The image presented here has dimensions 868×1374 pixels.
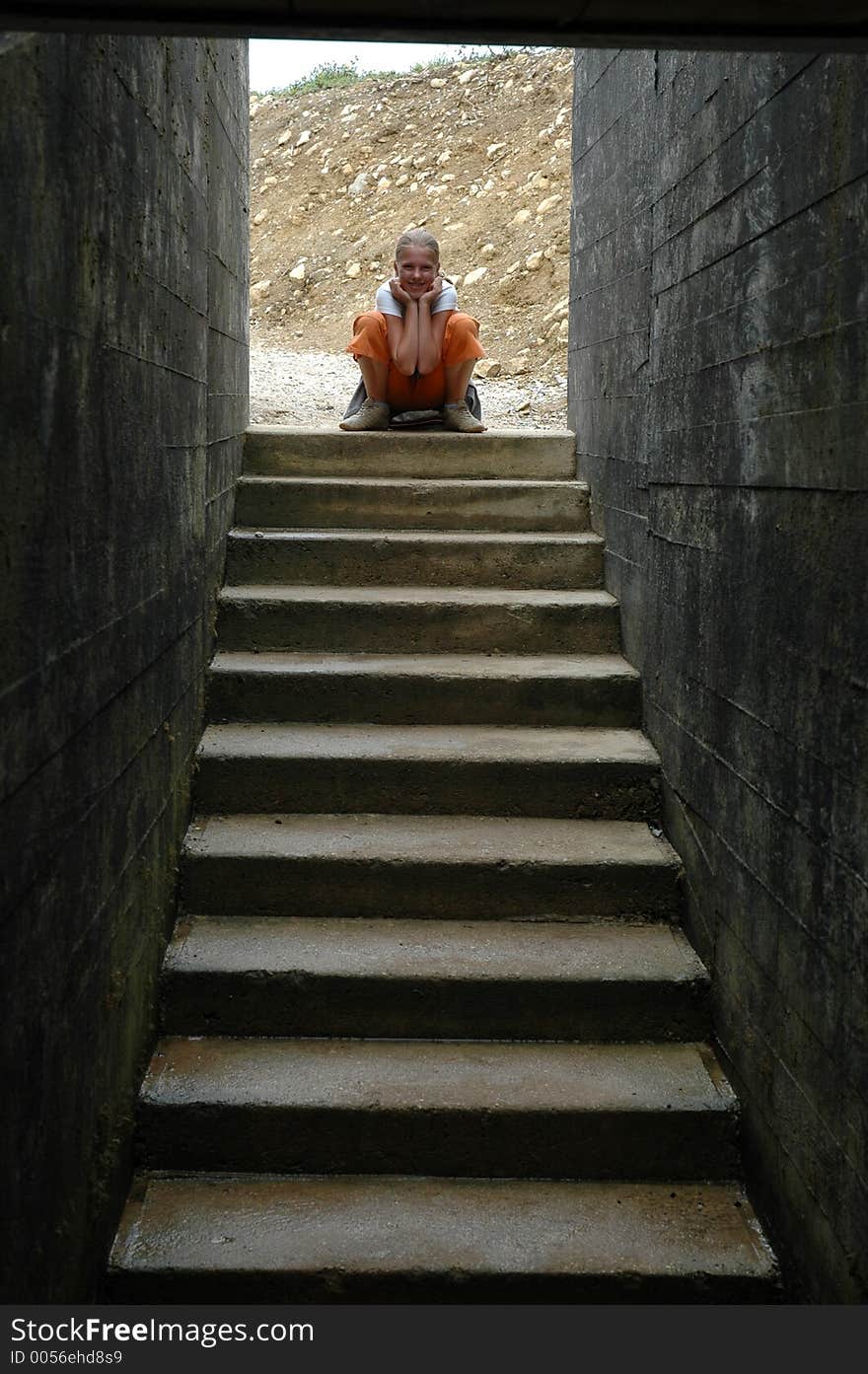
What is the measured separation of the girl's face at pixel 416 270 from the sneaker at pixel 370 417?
1.79ft

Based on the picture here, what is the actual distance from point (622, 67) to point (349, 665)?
2.49 meters

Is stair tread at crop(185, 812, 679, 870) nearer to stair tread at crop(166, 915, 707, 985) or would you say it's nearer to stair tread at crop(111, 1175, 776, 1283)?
stair tread at crop(166, 915, 707, 985)

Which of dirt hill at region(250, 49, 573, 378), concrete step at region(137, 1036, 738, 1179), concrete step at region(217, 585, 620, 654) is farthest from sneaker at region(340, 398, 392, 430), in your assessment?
dirt hill at region(250, 49, 573, 378)

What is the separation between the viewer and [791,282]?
2.69 m

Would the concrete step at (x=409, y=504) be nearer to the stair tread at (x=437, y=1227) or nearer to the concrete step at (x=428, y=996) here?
the concrete step at (x=428, y=996)

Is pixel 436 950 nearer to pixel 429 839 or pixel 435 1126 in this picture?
pixel 429 839

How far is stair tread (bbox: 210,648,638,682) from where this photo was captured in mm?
4383

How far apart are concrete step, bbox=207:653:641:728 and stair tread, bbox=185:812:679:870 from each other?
466mm

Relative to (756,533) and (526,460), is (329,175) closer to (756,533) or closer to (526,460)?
(526,460)

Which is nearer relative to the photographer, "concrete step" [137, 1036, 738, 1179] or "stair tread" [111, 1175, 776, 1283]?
"stair tread" [111, 1175, 776, 1283]

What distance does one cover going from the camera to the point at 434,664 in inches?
177

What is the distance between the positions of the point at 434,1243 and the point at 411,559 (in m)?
2.79

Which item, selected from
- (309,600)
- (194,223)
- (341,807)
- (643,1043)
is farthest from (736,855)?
(194,223)

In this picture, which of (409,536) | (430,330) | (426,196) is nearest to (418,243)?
(430,330)
